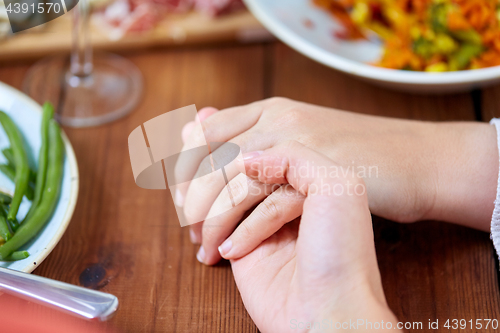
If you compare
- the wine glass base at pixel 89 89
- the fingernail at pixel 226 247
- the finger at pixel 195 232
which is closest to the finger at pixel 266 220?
the fingernail at pixel 226 247

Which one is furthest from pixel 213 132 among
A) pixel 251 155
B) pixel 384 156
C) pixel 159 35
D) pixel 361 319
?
pixel 159 35

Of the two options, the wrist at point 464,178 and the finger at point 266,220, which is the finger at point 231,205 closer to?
the finger at point 266,220

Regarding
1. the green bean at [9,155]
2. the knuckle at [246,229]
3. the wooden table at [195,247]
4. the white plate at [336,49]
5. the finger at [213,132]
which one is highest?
the white plate at [336,49]

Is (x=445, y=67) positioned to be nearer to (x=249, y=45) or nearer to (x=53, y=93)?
(x=249, y=45)

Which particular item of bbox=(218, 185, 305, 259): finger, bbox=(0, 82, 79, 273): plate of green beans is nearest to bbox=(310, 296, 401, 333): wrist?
bbox=(218, 185, 305, 259): finger

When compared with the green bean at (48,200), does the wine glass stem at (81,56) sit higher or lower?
higher

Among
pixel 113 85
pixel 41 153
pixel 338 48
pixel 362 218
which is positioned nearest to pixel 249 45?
pixel 338 48

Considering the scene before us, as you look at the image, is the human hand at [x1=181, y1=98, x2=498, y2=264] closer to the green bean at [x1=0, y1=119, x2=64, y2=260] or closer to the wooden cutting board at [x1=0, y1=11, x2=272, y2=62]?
the green bean at [x1=0, y1=119, x2=64, y2=260]

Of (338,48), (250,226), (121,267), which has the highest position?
(338,48)
